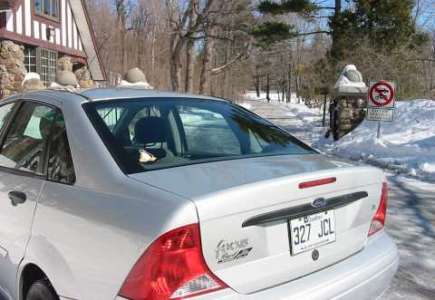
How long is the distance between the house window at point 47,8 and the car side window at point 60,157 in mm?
17254

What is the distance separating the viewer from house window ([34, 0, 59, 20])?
62.4 ft

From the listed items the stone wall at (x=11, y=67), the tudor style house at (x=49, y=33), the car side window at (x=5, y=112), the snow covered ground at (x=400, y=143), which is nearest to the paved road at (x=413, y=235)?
the snow covered ground at (x=400, y=143)

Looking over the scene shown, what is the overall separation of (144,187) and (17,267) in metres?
1.13

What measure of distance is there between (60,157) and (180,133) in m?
0.93

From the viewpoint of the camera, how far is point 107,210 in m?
2.42

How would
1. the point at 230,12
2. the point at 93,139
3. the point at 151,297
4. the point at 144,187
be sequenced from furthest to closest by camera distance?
the point at 230,12 → the point at 93,139 → the point at 144,187 → the point at 151,297

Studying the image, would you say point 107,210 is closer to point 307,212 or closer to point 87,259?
point 87,259

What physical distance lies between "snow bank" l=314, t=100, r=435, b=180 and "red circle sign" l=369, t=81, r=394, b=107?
0.91m

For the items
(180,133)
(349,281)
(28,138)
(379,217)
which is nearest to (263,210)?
(349,281)

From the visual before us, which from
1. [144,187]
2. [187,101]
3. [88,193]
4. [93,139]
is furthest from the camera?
[187,101]

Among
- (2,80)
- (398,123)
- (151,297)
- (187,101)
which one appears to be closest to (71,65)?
(2,80)

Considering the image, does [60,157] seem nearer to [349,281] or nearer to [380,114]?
[349,281]

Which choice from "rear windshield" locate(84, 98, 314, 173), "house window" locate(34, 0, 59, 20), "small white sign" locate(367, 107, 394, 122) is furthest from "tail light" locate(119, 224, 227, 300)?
"house window" locate(34, 0, 59, 20)

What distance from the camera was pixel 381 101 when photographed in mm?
13109
